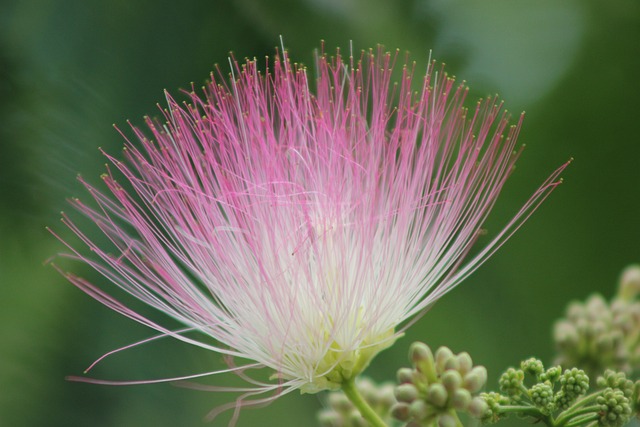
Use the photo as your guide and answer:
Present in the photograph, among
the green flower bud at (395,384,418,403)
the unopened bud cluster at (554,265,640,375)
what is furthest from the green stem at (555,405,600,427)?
the unopened bud cluster at (554,265,640,375)

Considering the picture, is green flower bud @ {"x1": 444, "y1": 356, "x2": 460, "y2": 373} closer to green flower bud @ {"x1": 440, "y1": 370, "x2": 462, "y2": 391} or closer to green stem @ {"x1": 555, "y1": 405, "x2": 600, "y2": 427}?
green flower bud @ {"x1": 440, "y1": 370, "x2": 462, "y2": 391}

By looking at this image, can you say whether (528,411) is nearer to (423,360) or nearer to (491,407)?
(491,407)

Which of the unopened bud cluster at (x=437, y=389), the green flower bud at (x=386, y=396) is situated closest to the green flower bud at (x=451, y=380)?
the unopened bud cluster at (x=437, y=389)

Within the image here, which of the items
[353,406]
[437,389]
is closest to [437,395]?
[437,389]

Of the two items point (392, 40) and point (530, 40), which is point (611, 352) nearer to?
point (392, 40)

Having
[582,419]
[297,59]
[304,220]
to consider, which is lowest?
[582,419]
